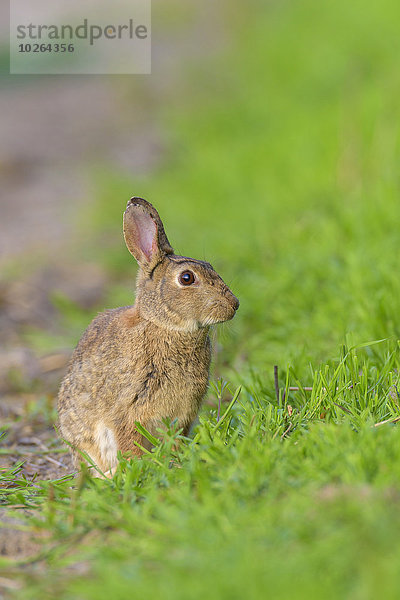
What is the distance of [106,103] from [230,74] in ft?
8.13

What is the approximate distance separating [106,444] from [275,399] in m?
0.81

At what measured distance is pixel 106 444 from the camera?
3826 millimetres

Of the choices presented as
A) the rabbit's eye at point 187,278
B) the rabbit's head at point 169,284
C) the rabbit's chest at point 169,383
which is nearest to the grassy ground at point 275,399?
the rabbit's chest at point 169,383

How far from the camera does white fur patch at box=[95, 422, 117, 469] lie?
3.80 m

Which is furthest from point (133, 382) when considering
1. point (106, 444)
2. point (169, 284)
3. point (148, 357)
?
point (169, 284)

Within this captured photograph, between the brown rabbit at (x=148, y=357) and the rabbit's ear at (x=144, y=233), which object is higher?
the rabbit's ear at (x=144, y=233)

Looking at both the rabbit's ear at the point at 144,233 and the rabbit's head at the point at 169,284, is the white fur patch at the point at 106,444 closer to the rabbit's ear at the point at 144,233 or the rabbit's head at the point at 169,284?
the rabbit's head at the point at 169,284

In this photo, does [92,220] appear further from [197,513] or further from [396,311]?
[197,513]

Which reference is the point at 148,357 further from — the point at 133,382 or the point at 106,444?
the point at 106,444

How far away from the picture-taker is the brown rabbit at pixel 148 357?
3.79 meters

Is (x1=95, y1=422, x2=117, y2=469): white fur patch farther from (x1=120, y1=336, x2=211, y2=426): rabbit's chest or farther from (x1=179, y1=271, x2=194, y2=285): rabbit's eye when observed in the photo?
(x1=179, y1=271, x2=194, y2=285): rabbit's eye

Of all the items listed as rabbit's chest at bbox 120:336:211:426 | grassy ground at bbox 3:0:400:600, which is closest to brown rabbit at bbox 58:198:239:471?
rabbit's chest at bbox 120:336:211:426

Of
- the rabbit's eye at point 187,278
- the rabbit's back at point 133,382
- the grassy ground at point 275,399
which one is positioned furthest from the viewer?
the rabbit's eye at point 187,278

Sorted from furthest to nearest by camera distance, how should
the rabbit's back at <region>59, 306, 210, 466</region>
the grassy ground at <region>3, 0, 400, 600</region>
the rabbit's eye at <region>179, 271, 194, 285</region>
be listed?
the rabbit's eye at <region>179, 271, 194, 285</region> → the rabbit's back at <region>59, 306, 210, 466</region> → the grassy ground at <region>3, 0, 400, 600</region>
